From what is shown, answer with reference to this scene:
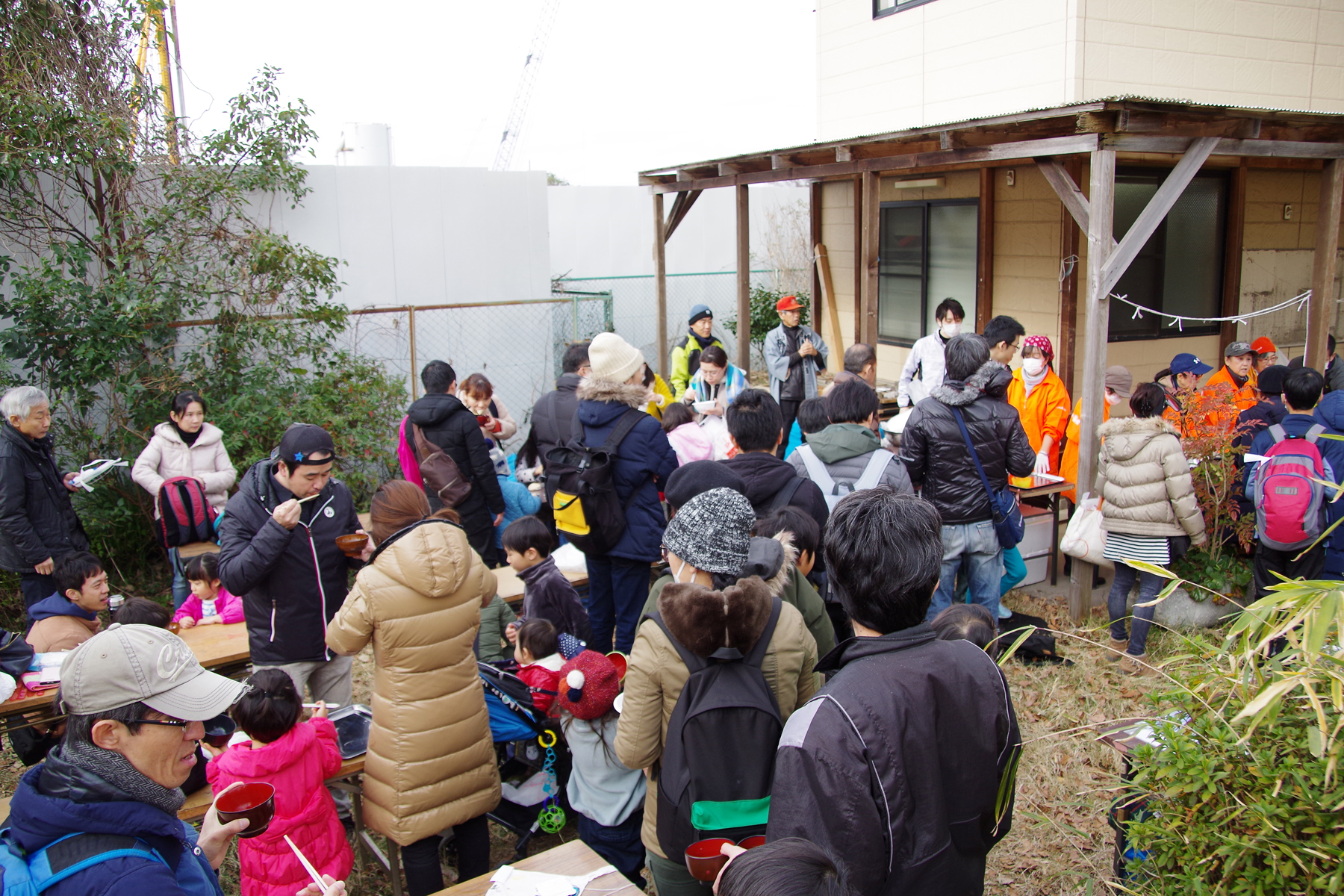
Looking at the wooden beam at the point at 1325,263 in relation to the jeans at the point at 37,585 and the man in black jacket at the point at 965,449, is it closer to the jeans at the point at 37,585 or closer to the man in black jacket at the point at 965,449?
the man in black jacket at the point at 965,449

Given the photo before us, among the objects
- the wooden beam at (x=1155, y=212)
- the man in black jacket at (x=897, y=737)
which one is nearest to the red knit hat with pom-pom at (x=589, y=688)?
the man in black jacket at (x=897, y=737)

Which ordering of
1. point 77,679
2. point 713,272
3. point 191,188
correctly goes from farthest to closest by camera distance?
point 713,272, point 191,188, point 77,679

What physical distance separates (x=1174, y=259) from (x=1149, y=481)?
4.70 m

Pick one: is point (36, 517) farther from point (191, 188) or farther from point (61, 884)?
point (61, 884)

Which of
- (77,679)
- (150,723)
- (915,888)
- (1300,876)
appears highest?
(77,679)

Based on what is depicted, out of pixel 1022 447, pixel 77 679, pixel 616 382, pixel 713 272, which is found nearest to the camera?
pixel 77 679

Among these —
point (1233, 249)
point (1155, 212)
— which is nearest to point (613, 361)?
point (1155, 212)

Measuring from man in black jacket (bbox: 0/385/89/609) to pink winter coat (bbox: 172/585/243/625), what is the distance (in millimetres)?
694

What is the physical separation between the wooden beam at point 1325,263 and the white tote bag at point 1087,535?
327 centimetres

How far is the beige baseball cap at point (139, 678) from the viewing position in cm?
172

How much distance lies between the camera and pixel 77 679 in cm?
171

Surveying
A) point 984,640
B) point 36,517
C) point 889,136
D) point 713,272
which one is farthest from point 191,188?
point 713,272

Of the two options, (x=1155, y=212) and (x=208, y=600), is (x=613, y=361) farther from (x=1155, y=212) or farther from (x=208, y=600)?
(x=1155, y=212)

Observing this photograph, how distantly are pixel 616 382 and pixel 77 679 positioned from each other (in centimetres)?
283
